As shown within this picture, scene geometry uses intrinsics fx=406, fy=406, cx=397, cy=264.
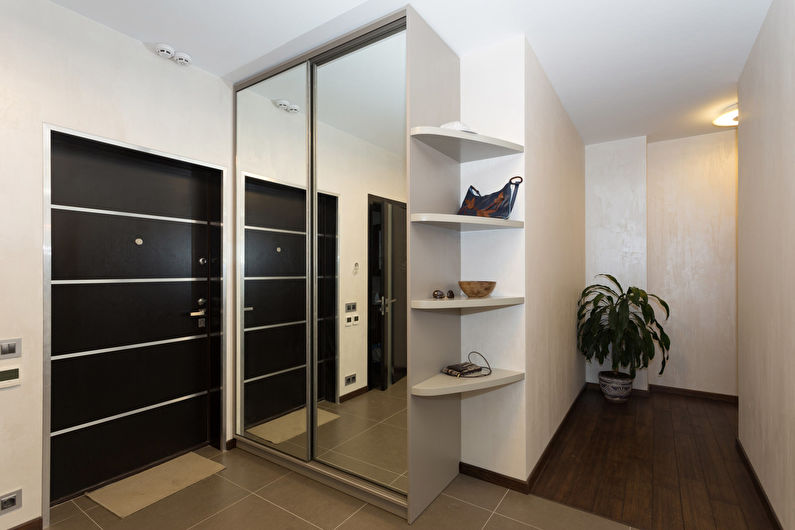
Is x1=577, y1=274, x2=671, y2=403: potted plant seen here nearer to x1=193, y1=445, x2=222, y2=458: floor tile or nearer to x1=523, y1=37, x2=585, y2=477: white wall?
x1=523, y1=37, x2=585, y2=477: white wall

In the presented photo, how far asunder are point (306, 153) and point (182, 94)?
93 centimetres

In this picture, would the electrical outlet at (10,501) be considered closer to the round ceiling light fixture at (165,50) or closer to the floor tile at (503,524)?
the floor tile at (503,524)

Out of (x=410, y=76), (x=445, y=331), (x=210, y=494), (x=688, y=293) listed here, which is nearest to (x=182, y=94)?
(x=410, y=76)

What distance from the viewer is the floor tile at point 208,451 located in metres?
2.81

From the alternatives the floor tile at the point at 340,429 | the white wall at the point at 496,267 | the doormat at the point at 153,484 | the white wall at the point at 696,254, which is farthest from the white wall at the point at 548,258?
the doormat at the point at 153,484

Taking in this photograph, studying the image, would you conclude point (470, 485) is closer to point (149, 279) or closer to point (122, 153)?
point (149, 279)

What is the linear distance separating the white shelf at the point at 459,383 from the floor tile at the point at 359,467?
0.53m

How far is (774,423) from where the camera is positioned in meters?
2.07

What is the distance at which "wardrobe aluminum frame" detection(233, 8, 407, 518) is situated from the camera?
7.30 ft

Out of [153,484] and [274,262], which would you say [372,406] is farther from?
[153,484]

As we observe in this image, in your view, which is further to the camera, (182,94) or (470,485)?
(182,94)

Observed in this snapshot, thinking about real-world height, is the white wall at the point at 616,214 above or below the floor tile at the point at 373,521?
above

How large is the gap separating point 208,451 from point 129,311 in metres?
1.14

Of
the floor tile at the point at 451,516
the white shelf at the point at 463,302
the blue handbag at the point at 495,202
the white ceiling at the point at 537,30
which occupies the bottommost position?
the floor tile at the point at 451,516
